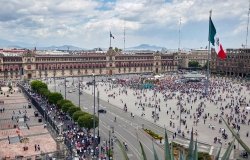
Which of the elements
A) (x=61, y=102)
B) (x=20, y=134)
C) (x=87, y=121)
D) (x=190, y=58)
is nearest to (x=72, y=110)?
(x=61, y=102)

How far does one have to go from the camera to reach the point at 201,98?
238 ft

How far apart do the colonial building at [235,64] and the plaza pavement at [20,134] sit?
89529mm

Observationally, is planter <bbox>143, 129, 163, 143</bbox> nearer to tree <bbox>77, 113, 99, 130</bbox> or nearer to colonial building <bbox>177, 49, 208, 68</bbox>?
tree <bbox>77, 113, 99, 130</bbox>

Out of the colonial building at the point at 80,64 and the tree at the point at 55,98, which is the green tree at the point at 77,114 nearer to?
the tree at the point at 55,98

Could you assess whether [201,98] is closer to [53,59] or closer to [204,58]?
[53,59]

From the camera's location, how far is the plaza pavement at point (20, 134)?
35.8m

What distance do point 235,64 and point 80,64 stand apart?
60.3m

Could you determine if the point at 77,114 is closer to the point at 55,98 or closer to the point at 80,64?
the point at 55,98

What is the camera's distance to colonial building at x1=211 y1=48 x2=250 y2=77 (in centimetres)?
12638

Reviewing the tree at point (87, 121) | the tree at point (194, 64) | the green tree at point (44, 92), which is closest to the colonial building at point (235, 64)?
the tree at point (194, 64)

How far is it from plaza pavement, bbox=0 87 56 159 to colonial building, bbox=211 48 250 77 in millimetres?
89529

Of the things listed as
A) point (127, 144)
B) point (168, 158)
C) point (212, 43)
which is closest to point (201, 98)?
point (212, 43)

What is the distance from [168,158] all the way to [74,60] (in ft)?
407

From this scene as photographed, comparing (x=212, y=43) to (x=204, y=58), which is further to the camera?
(x=204, y=58)
